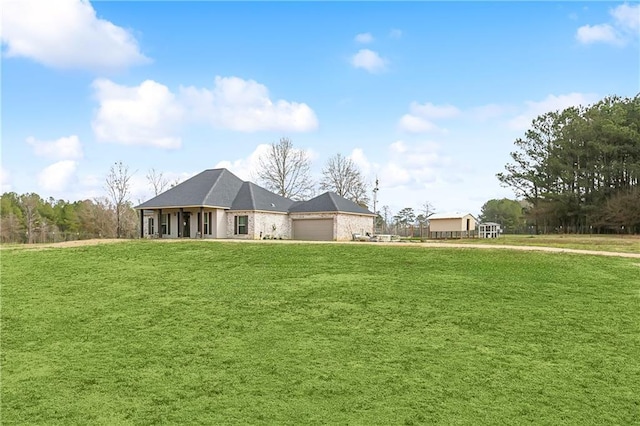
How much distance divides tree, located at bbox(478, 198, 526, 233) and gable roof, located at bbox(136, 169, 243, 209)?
3643 centimetres

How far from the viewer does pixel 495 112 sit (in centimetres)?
1844

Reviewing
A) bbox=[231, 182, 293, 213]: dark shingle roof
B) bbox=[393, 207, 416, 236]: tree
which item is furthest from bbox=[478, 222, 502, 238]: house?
bbox=[393, 207, 416, 236]: tree

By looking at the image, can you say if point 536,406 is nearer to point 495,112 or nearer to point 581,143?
point 495,112

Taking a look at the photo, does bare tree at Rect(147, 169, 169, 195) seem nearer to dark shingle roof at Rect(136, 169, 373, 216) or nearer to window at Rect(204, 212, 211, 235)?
dark shingle roof at Rect(136, 169, 373, 216)

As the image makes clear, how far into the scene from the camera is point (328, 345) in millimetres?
6363

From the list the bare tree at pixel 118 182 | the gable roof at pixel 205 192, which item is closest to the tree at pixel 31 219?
the bare tree at pixel 118 182

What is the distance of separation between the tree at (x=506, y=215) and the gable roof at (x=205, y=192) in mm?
36425

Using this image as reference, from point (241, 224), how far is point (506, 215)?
142ft

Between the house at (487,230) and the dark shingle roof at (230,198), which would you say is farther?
the house at (487,230)

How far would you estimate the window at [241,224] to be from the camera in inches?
1029

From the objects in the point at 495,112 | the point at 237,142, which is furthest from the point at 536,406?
the point at 237,142

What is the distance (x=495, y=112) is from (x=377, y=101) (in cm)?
498

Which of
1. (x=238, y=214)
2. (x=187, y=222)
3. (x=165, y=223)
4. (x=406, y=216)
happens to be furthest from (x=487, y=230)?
(x=406, y=216)

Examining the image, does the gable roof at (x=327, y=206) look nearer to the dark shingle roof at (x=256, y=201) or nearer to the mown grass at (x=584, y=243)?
the dark shingle roof at (x=256, y=201)
